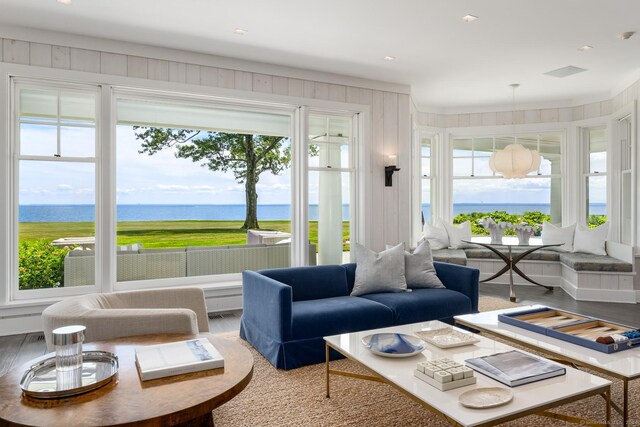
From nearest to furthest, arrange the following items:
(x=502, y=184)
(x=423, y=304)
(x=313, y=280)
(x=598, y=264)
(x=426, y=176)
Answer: (x=423, y=304) < (x=313, y=280) < (x=598, y=264) < (x=426, y=176) < (x=502, y=184)

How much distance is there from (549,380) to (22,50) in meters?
4.69

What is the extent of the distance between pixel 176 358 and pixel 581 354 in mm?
1997

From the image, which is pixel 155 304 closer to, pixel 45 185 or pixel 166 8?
pixel 45 185

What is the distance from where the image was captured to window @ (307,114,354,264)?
536cm

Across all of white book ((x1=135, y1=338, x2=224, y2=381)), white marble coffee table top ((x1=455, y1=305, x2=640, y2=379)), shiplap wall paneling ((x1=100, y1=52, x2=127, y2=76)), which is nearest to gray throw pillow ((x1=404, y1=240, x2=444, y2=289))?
white marble coffee table top ((x1=455, y1=305, x2=640, y2=379))

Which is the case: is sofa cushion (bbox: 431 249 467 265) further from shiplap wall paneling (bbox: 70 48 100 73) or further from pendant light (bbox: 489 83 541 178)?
shiplap wall paneling (bbox: 70 48 100 73)

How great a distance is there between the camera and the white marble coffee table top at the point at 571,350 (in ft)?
6.75

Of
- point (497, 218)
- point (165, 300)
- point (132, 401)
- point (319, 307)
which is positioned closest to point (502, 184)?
point (497, 218)

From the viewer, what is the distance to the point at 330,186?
5469 mm

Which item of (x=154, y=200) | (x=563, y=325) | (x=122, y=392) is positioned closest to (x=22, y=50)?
(x=154, y=200)

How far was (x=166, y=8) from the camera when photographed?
11.7ft

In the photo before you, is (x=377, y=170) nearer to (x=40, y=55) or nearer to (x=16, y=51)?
(x=40, y=55)

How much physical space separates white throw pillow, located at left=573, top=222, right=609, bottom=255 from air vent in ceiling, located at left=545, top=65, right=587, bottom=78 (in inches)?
89.0

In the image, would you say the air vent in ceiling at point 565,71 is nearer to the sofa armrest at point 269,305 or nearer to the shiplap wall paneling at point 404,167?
the shiplap wall paneling at point 404,167
